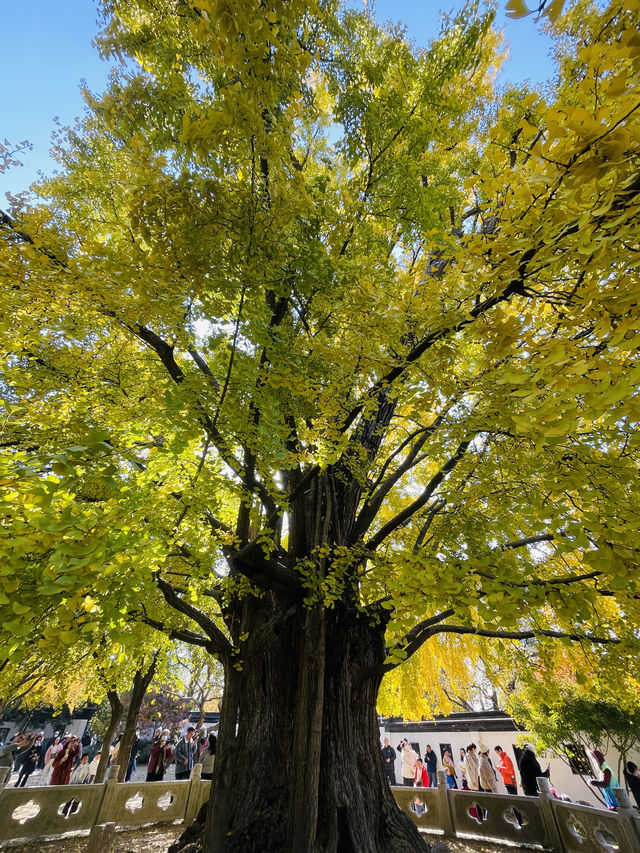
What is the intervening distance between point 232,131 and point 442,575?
3789mm

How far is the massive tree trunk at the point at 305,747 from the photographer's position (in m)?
3.63

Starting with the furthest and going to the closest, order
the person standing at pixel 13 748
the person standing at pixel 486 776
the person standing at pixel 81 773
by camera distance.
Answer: the person standing at pixel 81 773
the person standing at pixel 13 748
the person standing at pixel 486 776

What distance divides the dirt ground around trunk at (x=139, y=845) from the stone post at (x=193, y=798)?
0.90 feet

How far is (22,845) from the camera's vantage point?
571 cm

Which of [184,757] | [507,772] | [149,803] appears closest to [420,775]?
[507,772]

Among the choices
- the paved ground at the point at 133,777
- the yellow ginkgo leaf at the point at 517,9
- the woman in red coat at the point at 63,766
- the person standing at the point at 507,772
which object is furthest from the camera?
the paved ground at the point at 133,777

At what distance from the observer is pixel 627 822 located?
15.6 feet

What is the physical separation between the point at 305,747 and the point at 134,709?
29.8ft

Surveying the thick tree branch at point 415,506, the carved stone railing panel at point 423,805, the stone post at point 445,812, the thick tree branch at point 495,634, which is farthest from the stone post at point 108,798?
the thick tree branch at point 415,506

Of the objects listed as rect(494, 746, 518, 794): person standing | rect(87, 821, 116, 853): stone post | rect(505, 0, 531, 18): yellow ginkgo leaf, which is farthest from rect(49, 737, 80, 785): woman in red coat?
rect(505, 0, 531, 18): yellow ginkgo leaf

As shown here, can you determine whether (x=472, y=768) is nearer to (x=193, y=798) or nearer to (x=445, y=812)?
(x=445, y=812)

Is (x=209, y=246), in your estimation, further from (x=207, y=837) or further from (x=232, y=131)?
(x=207, y=837)

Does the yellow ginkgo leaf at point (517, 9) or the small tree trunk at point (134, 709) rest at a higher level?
the yellow ginkgo leaf at point (517, 9)

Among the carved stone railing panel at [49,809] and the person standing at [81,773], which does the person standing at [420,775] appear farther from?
the person standing at [81,773]
